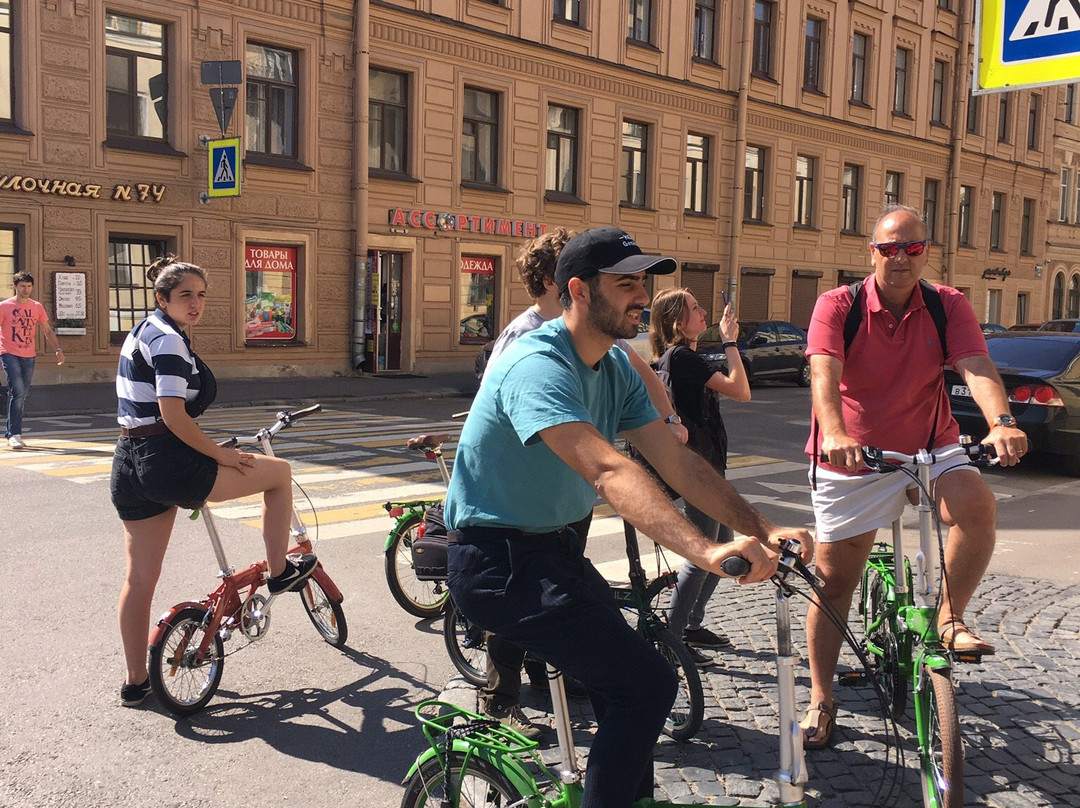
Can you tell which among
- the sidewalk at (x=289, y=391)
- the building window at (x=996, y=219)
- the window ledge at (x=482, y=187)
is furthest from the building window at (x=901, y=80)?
the sidewalk at (x=289, y=391)

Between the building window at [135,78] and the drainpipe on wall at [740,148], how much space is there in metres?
16.2

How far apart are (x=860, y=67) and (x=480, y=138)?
55.4 ft

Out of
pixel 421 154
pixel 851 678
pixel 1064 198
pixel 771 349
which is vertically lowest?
pixel 851 678

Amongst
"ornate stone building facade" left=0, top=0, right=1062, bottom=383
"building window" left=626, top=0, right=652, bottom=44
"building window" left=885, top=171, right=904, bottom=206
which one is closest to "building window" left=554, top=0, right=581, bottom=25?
"ornate stone building facade" left=0, top=0, right=1062, bottom=383

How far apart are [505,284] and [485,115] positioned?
3.71 m

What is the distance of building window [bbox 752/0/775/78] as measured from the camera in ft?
102

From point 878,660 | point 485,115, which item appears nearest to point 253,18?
point 485,115

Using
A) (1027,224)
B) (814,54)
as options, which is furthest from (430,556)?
(1027,224)

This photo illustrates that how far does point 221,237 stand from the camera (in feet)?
64.4

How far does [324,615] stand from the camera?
550cm

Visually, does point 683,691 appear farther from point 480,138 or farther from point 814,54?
point 814,54

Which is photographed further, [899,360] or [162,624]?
[162,624]

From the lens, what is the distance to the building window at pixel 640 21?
1072 inches

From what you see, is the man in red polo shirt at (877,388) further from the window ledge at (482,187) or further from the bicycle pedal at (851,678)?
the window ledge at (482,187)
